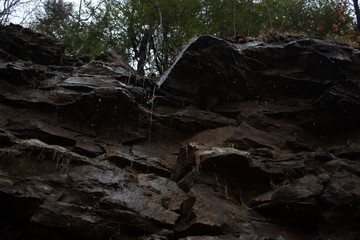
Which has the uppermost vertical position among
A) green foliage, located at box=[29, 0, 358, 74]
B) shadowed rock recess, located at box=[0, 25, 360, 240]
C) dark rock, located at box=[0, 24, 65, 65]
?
green foliage, located at box=[29, 0, 358, 74]

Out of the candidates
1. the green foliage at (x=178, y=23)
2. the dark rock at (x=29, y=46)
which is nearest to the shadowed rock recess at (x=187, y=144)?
the dark rock at (x=29, y=46)

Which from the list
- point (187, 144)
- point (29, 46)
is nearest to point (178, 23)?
point (29, 46)

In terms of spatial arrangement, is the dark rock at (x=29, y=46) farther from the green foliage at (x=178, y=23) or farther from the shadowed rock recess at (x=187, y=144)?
the green foliage at (x=178, y=23)

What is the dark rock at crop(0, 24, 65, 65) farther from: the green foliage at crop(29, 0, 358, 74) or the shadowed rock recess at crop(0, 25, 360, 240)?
the green foliage at crop(29, 0, 358, 74)

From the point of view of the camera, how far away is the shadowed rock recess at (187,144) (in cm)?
512

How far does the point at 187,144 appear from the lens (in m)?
7.30

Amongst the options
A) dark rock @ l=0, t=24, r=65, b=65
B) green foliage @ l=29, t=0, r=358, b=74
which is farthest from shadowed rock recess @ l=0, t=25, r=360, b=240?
green foliage @ l=29, t=0, r=358, b=74

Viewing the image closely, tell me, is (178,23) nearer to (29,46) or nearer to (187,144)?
(29,46)

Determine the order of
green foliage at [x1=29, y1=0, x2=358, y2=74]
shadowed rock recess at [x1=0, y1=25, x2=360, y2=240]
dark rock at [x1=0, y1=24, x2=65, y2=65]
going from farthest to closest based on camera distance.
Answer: green foliage at [x1=29, y1=0, x2=358, y2=74] → dark rock at [x1=0, y1=24, x2=65, y2=65] → shadowed rock recess at [x1=0, y1=25, x2=360, y2=240]

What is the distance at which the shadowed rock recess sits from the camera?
5.12 m

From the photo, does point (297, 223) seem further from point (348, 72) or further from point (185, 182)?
→ point (348, 72)

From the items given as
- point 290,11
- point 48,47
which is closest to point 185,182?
point 48,47

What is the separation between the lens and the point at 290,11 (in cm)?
1573

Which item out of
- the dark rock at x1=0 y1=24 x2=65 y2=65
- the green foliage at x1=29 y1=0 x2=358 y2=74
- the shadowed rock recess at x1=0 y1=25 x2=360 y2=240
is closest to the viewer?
the shadowed rock recess at x1=0 y1=25 x2=360 y2=240
